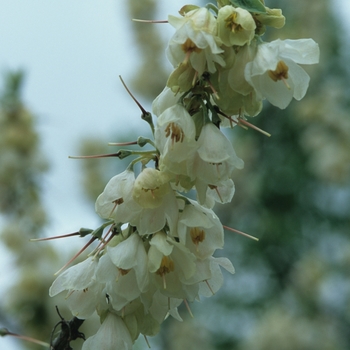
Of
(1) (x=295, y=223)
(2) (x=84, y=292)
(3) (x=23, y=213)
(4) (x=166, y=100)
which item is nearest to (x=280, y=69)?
(4) (x=166, y=100)

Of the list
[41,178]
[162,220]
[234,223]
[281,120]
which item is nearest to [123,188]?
[162,220]

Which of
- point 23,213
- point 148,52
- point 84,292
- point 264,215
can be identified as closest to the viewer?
point 84,292

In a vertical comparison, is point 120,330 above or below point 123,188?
below

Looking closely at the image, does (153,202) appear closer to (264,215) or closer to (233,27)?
(233,27)

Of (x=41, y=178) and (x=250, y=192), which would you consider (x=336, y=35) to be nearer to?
(x=250, y=192)

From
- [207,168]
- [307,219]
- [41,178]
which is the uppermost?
[207,168]

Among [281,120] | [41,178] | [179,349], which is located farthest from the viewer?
[281,120]


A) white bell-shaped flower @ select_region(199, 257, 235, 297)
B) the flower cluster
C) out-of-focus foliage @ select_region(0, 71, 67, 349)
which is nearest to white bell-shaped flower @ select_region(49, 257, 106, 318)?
the flower cluster
